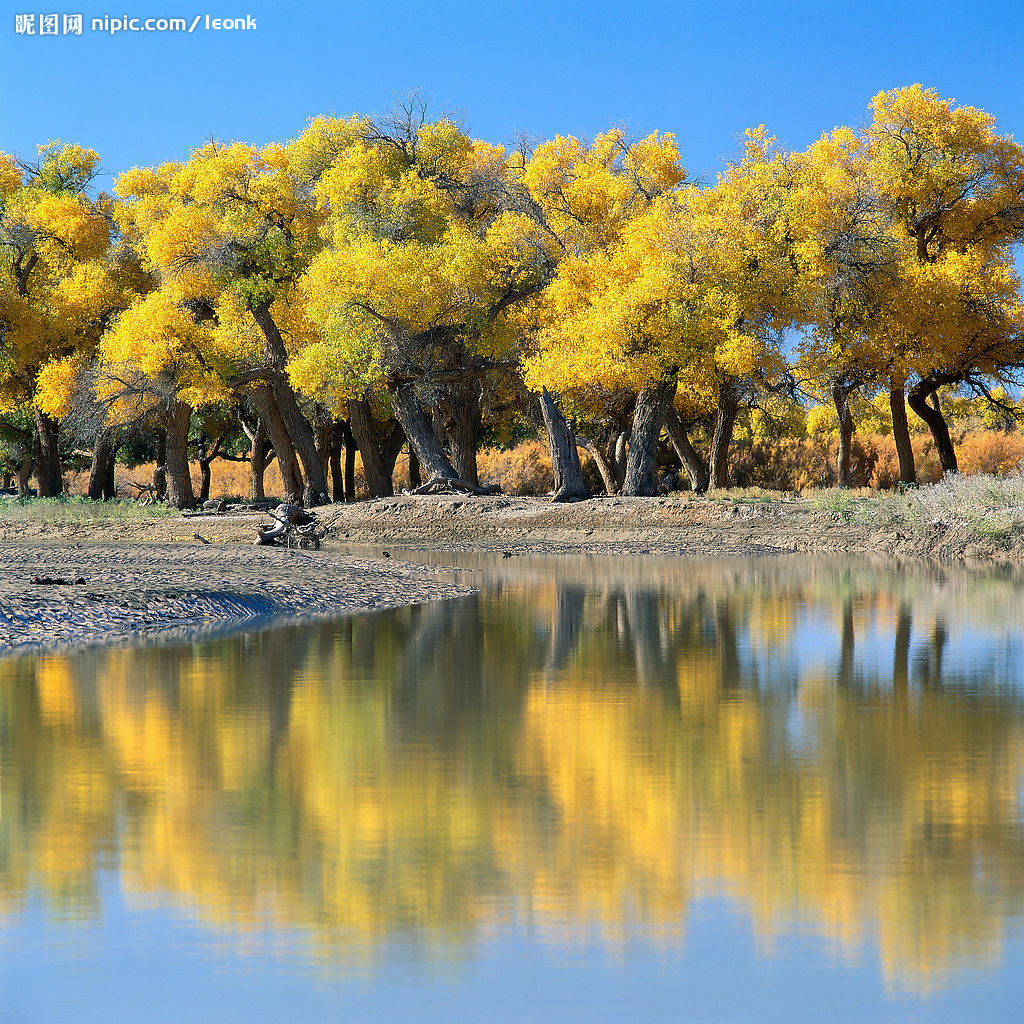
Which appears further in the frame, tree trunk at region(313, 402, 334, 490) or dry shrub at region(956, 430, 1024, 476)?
dry shrub at region(956, 430, 1024, 476)

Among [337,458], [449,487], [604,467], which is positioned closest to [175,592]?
[449,487]

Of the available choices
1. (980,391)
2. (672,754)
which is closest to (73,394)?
(980,391)

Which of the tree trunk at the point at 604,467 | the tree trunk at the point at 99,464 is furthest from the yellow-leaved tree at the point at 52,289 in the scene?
the tree trunk at the point at 604,467

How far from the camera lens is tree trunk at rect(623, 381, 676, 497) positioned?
32.1 metres

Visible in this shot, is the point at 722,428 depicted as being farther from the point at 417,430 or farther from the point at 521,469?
the point at 521,469

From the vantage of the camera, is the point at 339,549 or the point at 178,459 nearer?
the point at 339,549

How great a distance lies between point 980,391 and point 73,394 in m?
27.4

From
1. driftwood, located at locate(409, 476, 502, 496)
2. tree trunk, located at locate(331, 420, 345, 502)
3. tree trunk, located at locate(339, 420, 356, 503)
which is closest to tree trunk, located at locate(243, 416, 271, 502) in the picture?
tree trunk, located at locate(331, 420, 345, 502)

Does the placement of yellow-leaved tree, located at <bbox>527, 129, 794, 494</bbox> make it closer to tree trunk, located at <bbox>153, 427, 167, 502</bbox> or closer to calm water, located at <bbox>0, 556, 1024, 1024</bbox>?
calm water, located at <bbox>0, 556, 1024, 1024</bbox>

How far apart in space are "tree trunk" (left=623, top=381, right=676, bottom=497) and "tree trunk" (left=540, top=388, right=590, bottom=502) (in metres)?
1.37

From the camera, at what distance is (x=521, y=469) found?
61.3 m

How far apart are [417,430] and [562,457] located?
441 centimetres

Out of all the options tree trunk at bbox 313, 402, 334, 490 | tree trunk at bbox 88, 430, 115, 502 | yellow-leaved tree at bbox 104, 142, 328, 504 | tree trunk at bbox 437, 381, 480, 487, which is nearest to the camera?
yellow-leaved tree at bbox 104, 142, 328, 504

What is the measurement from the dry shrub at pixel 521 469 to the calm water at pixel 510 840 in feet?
163
